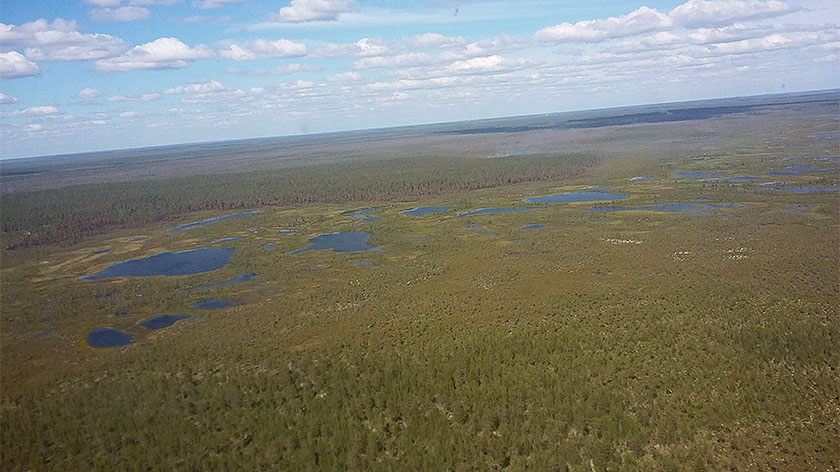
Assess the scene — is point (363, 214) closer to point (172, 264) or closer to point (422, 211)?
point (422, 211)

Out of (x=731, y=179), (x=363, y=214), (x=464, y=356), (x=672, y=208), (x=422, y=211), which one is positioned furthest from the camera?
(x=731, y=179)

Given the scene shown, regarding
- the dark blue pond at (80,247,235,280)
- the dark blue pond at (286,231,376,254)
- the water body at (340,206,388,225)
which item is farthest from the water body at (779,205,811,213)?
the dark blue pond at (80,247,235,280)

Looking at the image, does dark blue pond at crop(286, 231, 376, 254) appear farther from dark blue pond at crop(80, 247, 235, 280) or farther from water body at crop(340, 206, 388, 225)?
dark blue pond at crop(80, 247, 235, 280)

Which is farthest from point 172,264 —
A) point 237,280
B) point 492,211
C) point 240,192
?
point 240,192

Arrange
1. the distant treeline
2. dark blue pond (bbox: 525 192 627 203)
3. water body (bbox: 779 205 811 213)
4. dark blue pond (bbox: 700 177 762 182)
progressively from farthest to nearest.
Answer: the distant treeline < dark blue pond (bbox: 700 177 762 182) < dark blue pond (bbox: 525 192 627 203) < water body (bbox: 779 205 811 213)

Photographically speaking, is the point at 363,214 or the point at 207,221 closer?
the point at 363,214

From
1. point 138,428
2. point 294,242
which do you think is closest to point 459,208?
point 294,242
